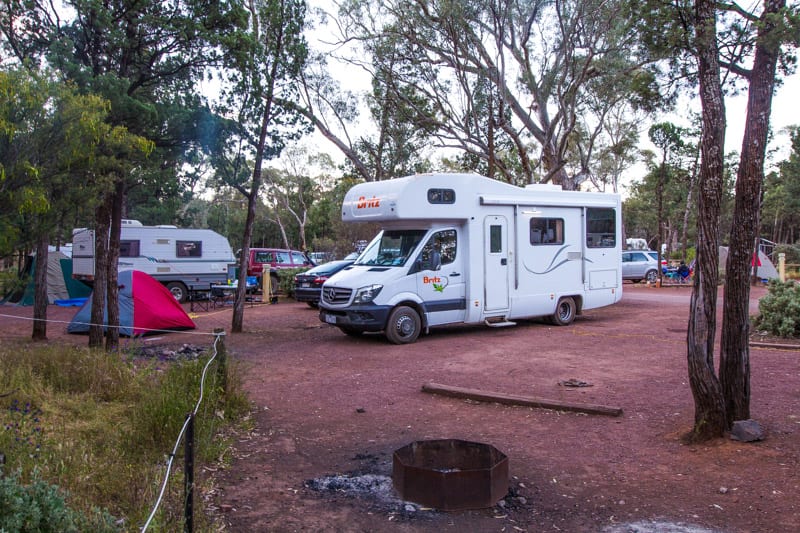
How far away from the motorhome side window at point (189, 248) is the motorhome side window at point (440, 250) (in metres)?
11.6

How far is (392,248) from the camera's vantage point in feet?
39.2

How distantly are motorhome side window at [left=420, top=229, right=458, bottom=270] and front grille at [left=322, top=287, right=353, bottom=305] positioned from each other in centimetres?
149

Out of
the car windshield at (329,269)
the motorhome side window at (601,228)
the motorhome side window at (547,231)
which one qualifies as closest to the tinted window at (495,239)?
the motorhome side window at (547,231)

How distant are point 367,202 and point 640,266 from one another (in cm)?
2043

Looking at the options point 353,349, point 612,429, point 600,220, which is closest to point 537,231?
point 600,220

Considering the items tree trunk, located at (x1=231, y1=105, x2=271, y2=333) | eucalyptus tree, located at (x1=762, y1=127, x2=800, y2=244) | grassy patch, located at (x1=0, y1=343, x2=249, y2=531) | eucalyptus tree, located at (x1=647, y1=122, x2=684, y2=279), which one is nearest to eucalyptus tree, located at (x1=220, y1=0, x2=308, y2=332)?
tree trunk, located at (x1=231, y1=105, x2=271, y2=333)

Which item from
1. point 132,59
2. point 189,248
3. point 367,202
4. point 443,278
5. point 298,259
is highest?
point 132,59

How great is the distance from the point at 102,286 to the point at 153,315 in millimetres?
2543

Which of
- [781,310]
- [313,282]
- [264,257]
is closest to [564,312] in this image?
[781,310]

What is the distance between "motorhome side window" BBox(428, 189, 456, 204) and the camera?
11508 millimetres

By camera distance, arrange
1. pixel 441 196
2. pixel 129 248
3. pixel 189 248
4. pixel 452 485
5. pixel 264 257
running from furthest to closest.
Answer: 1. pixel 264 257
2. pixel 189 248
3. pixel 129 248
4. pixel 441 196
5. pixel 452 485

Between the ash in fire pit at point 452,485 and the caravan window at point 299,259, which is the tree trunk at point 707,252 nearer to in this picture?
the ash in fire pit at point 452,485

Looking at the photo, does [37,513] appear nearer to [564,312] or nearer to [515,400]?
[515,400]

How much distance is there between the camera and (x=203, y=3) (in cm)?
1009
